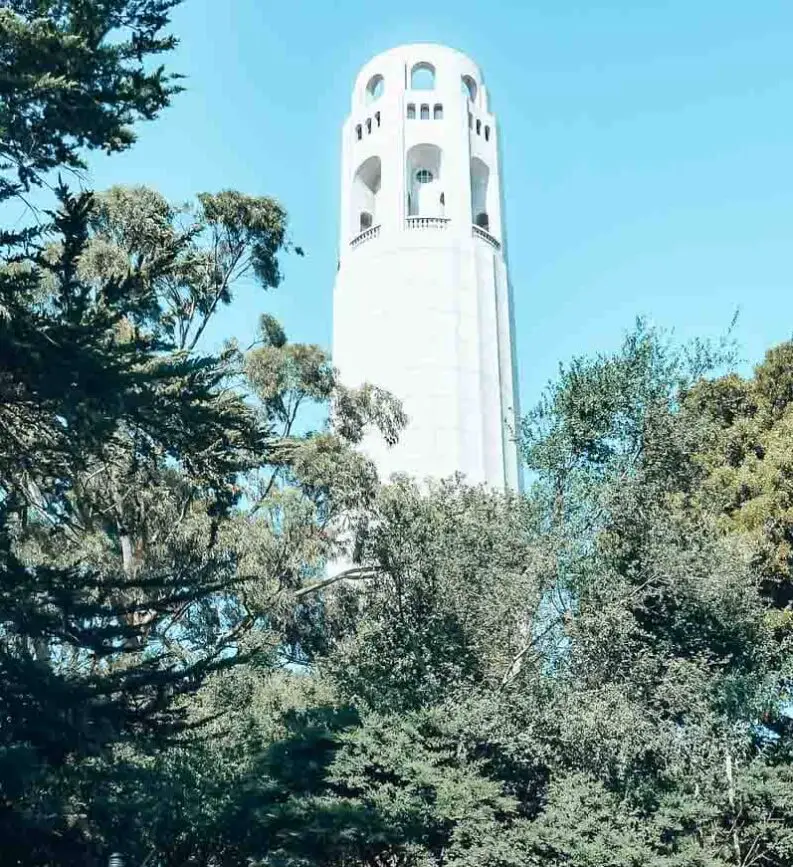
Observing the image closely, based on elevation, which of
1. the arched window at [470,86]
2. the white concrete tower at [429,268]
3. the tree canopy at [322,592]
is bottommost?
the tree canopy at [322,592]

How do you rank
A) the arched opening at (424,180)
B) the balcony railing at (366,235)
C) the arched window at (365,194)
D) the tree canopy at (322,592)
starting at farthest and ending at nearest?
the arched window at (365,194)
the arched opening at (424,180)
the balcony railing at (366,235)
the tree canopy at (322,592)

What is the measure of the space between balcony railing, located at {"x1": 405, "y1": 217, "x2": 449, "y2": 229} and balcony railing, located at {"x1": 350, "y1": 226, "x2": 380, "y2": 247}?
106 cm

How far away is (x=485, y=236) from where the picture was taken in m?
37.8

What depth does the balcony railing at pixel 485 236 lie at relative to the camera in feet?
123

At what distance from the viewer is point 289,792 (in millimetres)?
13914

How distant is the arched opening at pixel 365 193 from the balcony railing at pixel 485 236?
11.5 ft

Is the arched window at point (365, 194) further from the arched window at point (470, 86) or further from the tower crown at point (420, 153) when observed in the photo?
the arched window at point (470, 86)

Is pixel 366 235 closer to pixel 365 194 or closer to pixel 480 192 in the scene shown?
pixel 365 194

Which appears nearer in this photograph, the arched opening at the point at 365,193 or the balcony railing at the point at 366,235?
the balcony railing at the point at 366,235

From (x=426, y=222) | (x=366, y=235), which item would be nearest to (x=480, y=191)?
(x=426, y=222)

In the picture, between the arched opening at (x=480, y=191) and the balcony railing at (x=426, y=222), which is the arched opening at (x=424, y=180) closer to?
the balcony railing at (x=426, y=222)

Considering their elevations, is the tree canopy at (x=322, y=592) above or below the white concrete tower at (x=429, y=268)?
below

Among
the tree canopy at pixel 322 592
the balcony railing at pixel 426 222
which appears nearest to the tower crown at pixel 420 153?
the balcony railing at pixel 426 222

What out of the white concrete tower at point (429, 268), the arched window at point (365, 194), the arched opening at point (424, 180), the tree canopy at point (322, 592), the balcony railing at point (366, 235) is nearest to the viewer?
the tree canopy at point (322, 592)
